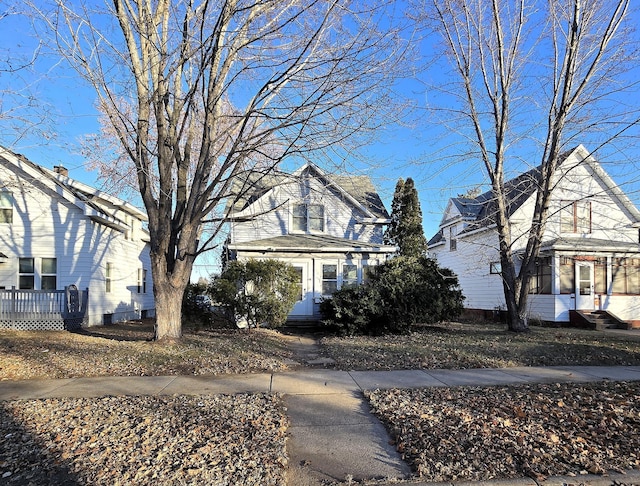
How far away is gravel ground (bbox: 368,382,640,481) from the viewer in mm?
3906

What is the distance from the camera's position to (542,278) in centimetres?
1931

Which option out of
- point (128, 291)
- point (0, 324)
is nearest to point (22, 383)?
point (0, 324)

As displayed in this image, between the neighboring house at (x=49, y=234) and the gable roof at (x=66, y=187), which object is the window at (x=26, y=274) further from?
the gable roof at (x=66, y=187)

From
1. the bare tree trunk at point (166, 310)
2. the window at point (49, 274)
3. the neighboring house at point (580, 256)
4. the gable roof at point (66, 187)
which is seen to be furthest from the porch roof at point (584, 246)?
the window at point (49, 274)

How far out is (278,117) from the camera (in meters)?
9.31

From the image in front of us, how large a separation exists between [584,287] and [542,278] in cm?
169

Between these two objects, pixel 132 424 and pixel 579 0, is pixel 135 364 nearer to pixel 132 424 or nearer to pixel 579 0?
pixel 132 424

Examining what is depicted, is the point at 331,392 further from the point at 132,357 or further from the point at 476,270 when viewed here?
the point at 476,270

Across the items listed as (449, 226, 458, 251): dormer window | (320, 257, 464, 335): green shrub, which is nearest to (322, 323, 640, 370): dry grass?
(320, 257, 464, 335): green shrub

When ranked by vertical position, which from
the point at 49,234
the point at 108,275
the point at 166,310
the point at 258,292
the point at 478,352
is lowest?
the point at 478,352

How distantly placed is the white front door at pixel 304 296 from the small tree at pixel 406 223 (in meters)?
11.2

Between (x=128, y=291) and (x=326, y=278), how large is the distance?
9474 millimetres

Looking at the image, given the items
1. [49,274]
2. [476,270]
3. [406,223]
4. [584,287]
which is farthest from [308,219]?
[584,287]

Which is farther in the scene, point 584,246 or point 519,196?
point 584,246
